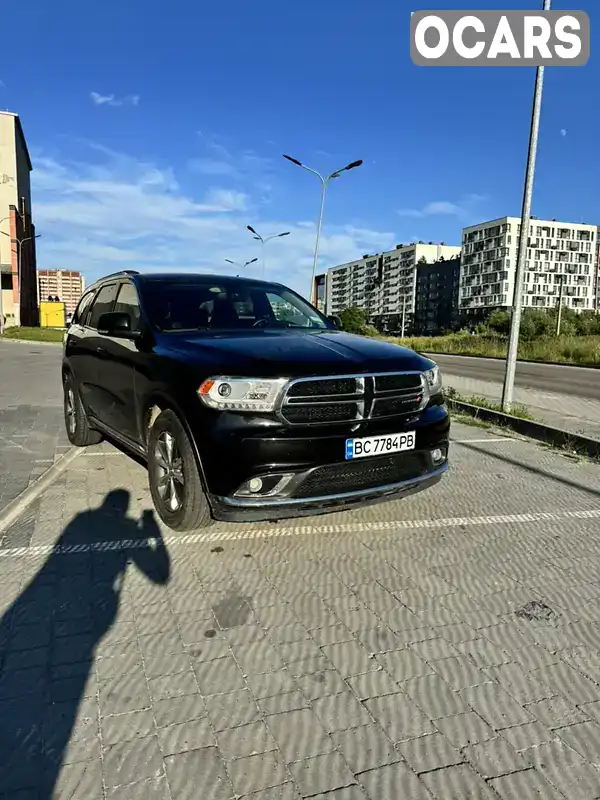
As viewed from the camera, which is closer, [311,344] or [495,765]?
[495,765]

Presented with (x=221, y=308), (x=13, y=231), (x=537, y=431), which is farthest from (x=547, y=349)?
(x=13, y=231)

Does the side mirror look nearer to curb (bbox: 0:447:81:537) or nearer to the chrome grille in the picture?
curb (bbox: 0:447:81:537)

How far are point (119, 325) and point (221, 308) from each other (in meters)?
0.81

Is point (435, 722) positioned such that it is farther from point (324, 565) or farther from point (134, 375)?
point (134, 375)

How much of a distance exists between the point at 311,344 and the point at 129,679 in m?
2.27

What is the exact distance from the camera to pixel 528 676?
233cm

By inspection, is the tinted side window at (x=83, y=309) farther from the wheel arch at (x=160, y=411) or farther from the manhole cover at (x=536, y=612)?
the manhole cover at (x=536, y=612)

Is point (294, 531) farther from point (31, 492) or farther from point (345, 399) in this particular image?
point (31, 492)

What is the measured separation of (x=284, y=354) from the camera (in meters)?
3.52

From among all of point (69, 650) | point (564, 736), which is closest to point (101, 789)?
point (69, 650)

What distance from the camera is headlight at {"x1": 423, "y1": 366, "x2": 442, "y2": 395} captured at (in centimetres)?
394

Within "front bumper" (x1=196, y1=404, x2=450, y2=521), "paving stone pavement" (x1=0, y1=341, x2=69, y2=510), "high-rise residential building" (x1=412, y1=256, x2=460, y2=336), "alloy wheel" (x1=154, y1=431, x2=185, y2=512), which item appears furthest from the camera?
"high-rise residential building" (x1=412, y1=256, x2=460, y2=336)

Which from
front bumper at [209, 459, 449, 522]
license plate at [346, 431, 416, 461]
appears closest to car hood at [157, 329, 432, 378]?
license plate at [346, 431, 416, 461]

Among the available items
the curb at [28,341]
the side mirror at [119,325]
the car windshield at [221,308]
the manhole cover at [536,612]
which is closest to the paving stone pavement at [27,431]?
the side mirror at [119,325]
